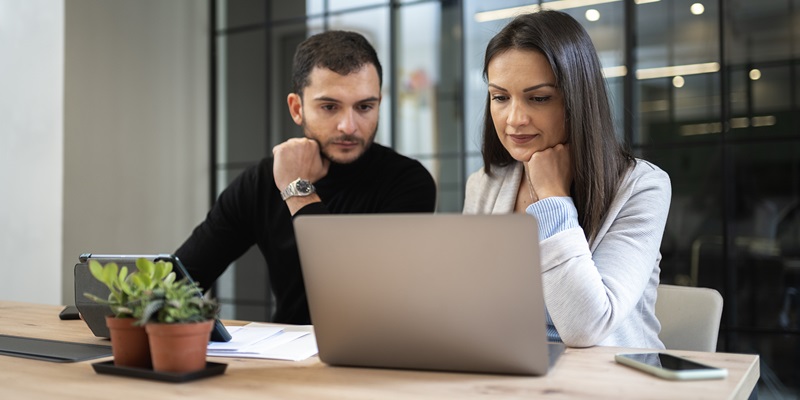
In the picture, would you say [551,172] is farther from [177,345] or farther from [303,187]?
[177,345]

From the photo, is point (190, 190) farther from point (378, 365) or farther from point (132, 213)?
point (378, 365)

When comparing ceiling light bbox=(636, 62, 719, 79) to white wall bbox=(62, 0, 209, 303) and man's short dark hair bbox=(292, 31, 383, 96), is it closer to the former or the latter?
man's short dark hair bbox=(292, 31, 383, 96)

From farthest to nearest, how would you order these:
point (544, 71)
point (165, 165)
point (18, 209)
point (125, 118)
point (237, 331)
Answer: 1. point (165, 165)
2. point (125, 118)
3. point (18, 209)
4. point (544, 71)
5. point (237, 331)

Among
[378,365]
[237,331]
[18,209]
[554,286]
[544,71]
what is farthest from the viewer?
[18,209]

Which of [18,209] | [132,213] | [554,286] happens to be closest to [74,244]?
[132,213]

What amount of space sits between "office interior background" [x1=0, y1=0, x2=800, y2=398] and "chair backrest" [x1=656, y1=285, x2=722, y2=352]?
4.28ft

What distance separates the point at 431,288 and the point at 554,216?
1.76ft

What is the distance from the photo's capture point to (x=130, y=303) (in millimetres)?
1108

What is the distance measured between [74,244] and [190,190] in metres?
0.98

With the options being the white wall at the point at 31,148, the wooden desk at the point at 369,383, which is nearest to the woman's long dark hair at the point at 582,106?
the wooden desk at the point at 369,383

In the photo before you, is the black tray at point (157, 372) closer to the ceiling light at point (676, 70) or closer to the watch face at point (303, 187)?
the watch face at point (303, 187)

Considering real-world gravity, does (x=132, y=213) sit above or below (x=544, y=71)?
below

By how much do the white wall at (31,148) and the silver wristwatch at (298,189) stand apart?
205 centimetres

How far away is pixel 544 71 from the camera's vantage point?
173cm
